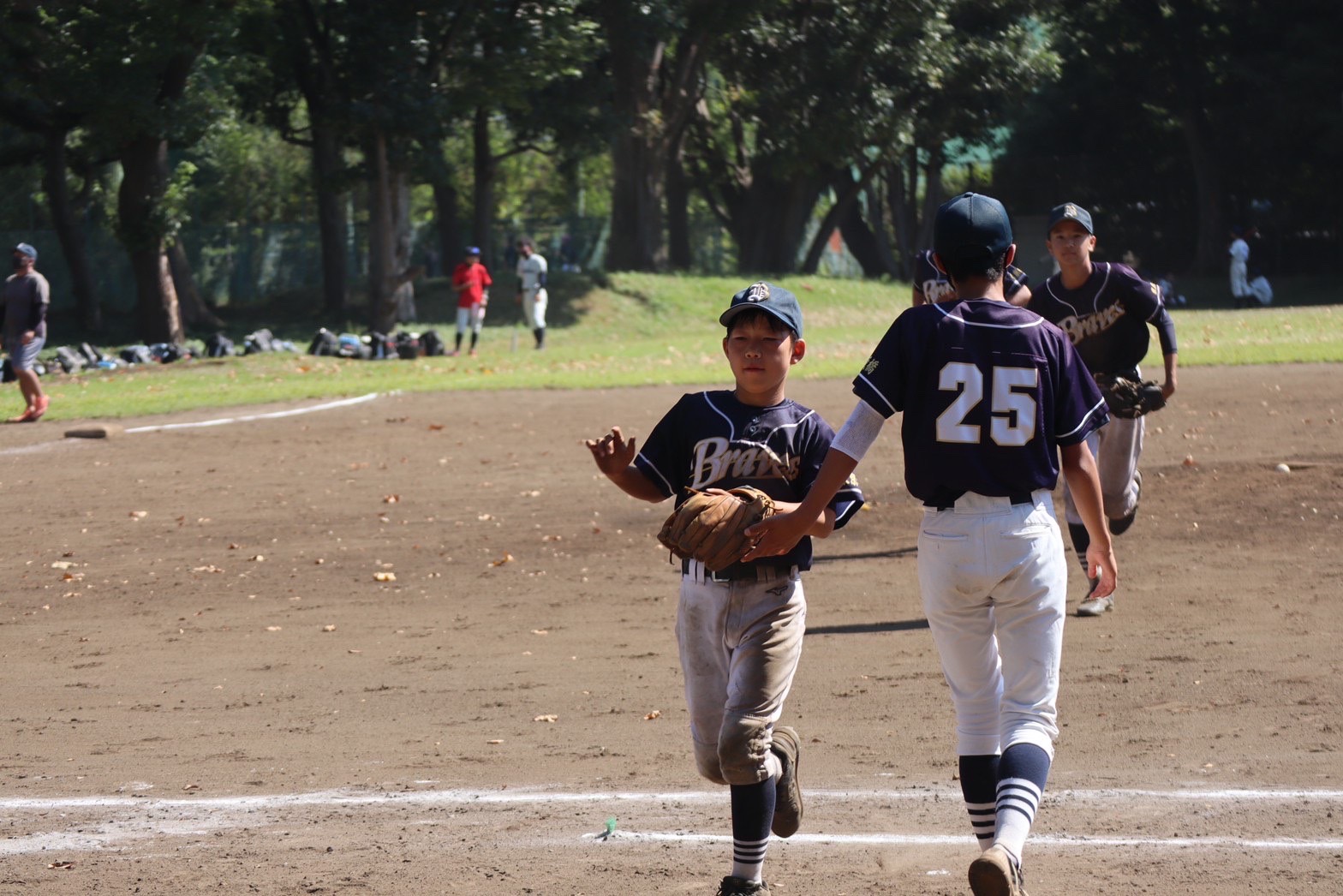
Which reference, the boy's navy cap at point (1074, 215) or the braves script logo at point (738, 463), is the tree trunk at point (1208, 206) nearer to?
the boy's navy cap at point (1074, 215)

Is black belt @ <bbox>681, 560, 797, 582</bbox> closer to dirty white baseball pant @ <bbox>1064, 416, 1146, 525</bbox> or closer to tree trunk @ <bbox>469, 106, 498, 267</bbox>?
dirty white baseball pant @ <bbox>1064, 416, 1146, 525</bbox>

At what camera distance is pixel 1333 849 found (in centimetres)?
459

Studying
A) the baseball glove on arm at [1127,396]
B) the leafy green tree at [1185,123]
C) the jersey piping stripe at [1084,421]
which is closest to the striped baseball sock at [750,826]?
the jersey piping stripe at [1084,421]

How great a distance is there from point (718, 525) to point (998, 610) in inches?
32.7

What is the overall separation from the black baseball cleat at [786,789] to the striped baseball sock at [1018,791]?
682 millimetres

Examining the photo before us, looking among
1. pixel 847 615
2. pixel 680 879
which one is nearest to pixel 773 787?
pixel 680 879

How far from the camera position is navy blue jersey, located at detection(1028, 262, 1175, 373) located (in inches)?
324

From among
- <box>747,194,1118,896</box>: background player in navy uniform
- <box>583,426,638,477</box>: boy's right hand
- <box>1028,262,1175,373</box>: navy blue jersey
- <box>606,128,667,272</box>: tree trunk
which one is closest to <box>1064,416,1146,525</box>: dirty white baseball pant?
<box>1028,262,1175,373</box>: navy blue jersey

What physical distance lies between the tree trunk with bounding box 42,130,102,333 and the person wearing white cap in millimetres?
16977

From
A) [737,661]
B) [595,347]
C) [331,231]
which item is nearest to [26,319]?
[595,347]

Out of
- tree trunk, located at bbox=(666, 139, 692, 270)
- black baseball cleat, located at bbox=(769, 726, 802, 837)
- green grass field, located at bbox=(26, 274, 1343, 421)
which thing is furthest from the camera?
tree trunk, located at bbox=(666, 139, 692, 270)

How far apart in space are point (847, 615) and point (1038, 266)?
4660 cm

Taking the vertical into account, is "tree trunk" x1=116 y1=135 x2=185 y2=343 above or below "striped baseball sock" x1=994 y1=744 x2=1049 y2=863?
above

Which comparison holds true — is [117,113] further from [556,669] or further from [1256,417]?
[556,669]
